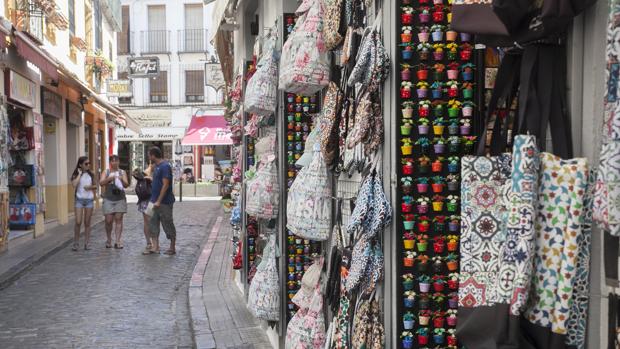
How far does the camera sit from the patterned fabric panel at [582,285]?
2.18m

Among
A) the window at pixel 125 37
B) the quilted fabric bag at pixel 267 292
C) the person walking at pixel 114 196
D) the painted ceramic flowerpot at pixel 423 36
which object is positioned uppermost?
the window at pixel 125 37

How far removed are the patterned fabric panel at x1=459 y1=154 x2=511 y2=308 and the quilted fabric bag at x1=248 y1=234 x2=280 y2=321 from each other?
400 centimetres

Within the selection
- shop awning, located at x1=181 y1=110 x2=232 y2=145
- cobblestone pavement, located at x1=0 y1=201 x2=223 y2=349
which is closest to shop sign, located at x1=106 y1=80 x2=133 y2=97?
shop awning, located at x1=181 y1=110 x2=232 y2=145

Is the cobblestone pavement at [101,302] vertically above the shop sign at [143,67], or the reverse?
the shop sign at [143,67]

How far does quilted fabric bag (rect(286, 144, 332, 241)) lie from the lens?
4707 mm

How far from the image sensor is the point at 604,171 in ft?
6.08

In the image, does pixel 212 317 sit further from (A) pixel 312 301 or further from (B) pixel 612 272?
(B) pixel 612 272

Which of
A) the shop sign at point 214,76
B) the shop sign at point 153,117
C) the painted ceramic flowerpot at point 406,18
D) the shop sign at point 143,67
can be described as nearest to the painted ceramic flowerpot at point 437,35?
the painted ceramic flowerpot at point 406,18

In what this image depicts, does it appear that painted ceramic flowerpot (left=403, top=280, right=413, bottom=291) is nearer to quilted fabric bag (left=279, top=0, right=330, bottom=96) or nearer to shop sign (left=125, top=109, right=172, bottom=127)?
quilted fabric bag (left=279, top=0, right=330, bottom=96)

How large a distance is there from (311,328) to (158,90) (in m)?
40.0

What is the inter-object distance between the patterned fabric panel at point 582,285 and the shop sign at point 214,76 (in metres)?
18.8

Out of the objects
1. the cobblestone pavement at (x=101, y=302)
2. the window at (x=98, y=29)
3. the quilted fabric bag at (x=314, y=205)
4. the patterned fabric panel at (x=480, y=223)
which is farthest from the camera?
the window at (x=98, y=29)

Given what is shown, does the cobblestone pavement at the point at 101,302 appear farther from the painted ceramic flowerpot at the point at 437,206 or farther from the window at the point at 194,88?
the window at the point at 194,88

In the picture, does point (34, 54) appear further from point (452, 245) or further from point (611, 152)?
point (611, 152)
